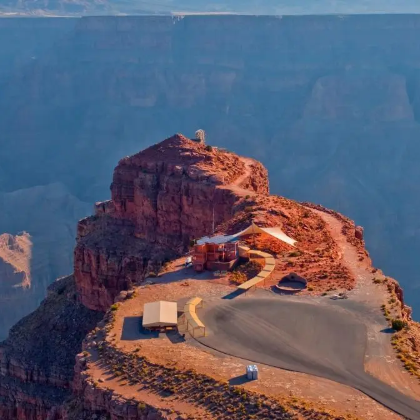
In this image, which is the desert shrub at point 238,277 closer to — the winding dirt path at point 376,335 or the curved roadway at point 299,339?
the curved roadway at point 299,339

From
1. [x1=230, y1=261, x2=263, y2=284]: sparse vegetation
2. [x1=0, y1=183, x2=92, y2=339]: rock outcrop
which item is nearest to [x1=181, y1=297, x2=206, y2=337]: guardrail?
[x1=230, y1=261, x2=263, y2=284]: sparse vegetation

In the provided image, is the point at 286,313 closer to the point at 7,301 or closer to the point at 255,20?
the point at 7,301

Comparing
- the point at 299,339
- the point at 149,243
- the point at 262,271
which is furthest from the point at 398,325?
the point at 149,243

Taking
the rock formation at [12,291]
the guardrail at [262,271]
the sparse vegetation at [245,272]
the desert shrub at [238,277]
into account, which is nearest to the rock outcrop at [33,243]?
the rock formation at [12,291]

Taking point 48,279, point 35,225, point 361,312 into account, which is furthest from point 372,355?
point 35,225

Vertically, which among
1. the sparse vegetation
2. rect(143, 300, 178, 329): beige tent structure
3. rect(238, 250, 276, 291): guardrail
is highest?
rect(143, 300, 178, 329): beige tent structure

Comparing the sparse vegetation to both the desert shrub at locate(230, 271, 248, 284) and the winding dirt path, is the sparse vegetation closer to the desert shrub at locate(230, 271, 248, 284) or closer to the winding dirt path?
the desert shrub at locate(230, 271, 248, 284)

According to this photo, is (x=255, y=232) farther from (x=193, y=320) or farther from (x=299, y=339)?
(x=299, y=339)
